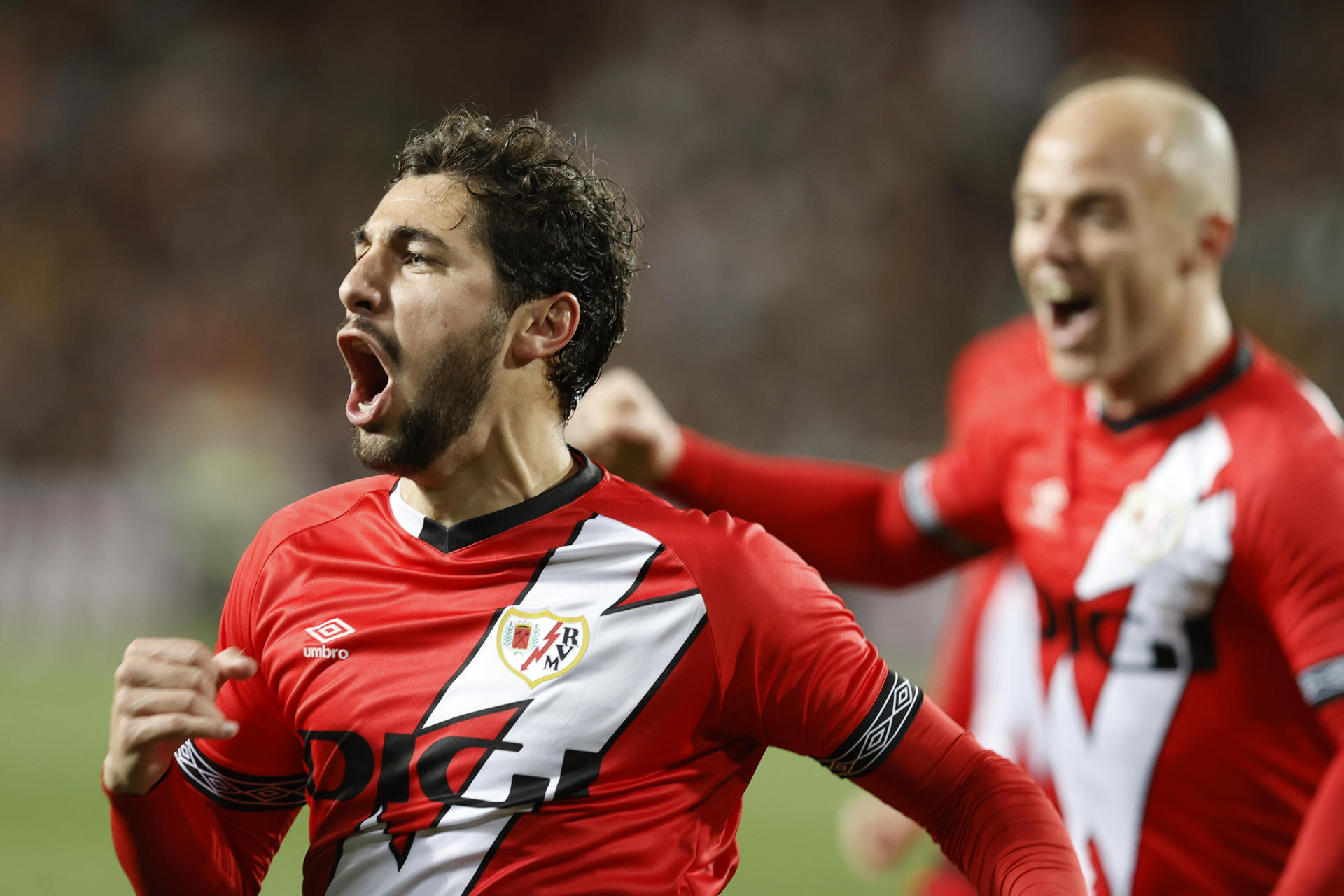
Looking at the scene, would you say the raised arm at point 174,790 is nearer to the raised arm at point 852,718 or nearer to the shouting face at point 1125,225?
the raised arm at point 852,718

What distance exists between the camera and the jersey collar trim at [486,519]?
8.06 ft

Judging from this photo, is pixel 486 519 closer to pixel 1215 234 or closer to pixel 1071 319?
pixel 1071 319

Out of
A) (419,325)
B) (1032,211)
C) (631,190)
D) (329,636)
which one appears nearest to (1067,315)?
(1032,211)

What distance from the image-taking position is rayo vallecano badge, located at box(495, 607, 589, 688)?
7.66 ft

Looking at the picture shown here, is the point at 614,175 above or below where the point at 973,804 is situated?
above

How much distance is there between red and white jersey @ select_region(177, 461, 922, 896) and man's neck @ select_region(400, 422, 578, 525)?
1.7 inches

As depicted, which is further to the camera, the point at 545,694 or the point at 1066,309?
the point at 1066,309

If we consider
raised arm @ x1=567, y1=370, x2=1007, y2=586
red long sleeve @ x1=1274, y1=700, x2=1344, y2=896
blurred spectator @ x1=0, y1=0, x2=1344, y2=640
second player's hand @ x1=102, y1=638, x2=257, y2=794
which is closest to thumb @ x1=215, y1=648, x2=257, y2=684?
second player's hand @ x1=102, y1=638, x2=257, y2=794

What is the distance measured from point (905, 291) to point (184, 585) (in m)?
7.64

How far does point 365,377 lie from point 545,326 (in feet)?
1.06

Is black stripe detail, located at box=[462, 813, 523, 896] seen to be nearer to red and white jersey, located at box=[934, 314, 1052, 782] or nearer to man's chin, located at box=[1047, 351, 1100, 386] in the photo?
man's chin, located at box=[1047, 351, 1100, 386]

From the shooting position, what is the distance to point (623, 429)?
339 centimetres

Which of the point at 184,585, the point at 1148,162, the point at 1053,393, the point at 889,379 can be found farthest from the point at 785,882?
the point at 889,379

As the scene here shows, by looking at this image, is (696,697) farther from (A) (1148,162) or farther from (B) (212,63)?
(B) (212,63)
